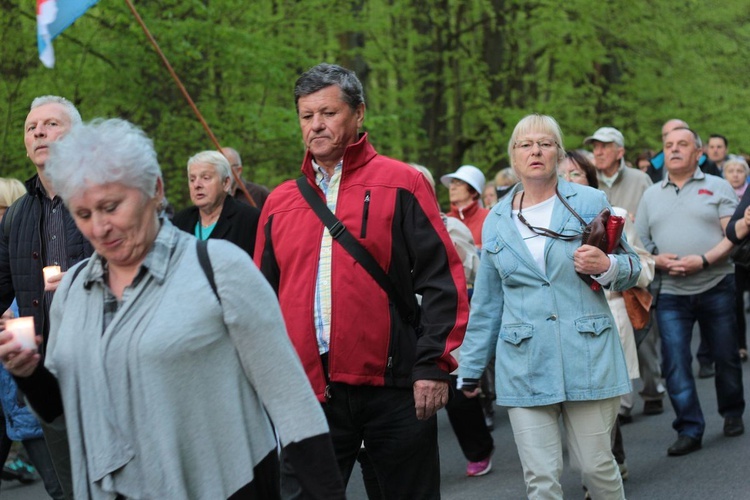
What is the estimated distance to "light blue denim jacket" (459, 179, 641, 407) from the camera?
5777 mm

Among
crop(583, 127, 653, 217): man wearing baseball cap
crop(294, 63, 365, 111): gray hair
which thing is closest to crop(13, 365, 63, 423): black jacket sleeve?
crop(294, 63, 365, 111): gray hair

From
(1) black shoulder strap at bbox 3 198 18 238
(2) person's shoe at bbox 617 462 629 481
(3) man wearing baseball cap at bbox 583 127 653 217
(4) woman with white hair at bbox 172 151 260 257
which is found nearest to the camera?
(1) black shoulder strap at bbox 3 198 18 238

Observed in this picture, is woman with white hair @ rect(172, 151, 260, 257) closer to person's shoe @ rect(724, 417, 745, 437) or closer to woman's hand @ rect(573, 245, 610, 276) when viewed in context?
woman's hand @ rect(573, 245, 610, 276)

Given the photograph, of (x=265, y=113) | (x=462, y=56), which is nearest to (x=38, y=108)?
(x=265, y=113)

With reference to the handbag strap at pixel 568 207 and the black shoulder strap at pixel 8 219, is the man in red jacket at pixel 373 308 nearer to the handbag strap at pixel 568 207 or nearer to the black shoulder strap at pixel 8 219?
the handbag strap at pixel 568 207

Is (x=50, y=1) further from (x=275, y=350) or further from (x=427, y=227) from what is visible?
(x=275, y=350)

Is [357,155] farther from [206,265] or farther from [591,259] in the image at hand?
[206,265]

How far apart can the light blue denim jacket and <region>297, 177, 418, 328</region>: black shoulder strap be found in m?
1.07

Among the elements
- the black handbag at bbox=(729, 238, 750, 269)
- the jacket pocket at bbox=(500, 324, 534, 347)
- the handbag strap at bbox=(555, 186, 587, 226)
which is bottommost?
the black handbag at bbox=(729, 238, 750, 269)

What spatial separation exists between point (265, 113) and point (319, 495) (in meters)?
13.6

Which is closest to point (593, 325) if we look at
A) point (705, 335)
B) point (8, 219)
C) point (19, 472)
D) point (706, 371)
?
point (8, 219)

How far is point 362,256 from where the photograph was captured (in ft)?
15.9

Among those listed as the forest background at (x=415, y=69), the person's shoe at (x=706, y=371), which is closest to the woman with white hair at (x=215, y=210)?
the person's shoe at (x=706, y=371)

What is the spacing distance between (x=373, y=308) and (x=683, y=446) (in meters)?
4.44
